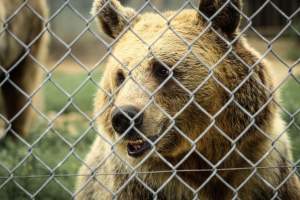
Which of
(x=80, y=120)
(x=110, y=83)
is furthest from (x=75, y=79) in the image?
(x=110, y=83)

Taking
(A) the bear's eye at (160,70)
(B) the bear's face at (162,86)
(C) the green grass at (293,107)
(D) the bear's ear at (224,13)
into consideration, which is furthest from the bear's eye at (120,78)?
(C) the green grass at (293,107)

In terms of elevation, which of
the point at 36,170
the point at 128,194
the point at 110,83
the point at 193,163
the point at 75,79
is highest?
the point at 110,83

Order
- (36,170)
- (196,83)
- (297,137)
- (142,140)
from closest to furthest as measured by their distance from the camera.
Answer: (142,140)
(196,83)
(36,170)
(297,137)

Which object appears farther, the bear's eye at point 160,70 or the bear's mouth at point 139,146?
the bear's eye at point 160,70

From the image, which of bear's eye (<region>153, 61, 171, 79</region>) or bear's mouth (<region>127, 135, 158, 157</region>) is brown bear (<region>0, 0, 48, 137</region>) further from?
bear's mouth (<region>127, 135, 158, 157</region>)

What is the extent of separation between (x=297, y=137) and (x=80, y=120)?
406 centimetres

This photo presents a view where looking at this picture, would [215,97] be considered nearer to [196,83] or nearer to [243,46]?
[196,83]

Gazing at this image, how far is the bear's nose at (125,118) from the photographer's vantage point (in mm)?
3432

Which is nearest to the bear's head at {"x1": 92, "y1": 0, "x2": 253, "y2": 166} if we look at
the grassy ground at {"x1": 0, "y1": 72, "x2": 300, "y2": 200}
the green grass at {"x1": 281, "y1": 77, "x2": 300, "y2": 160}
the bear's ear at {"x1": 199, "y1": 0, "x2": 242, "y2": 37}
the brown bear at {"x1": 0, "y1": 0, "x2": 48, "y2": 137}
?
the bear's ear at {"x1": 199, "y1": 0, "x2": 242, "y2": 37}

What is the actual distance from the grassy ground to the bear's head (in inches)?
12.4

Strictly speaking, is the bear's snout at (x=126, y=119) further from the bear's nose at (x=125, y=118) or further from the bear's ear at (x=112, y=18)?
the bear's ear at (x=112, y=18)

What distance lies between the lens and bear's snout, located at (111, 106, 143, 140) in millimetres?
3430

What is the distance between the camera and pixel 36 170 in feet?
17.0

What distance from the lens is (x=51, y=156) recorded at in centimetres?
592
